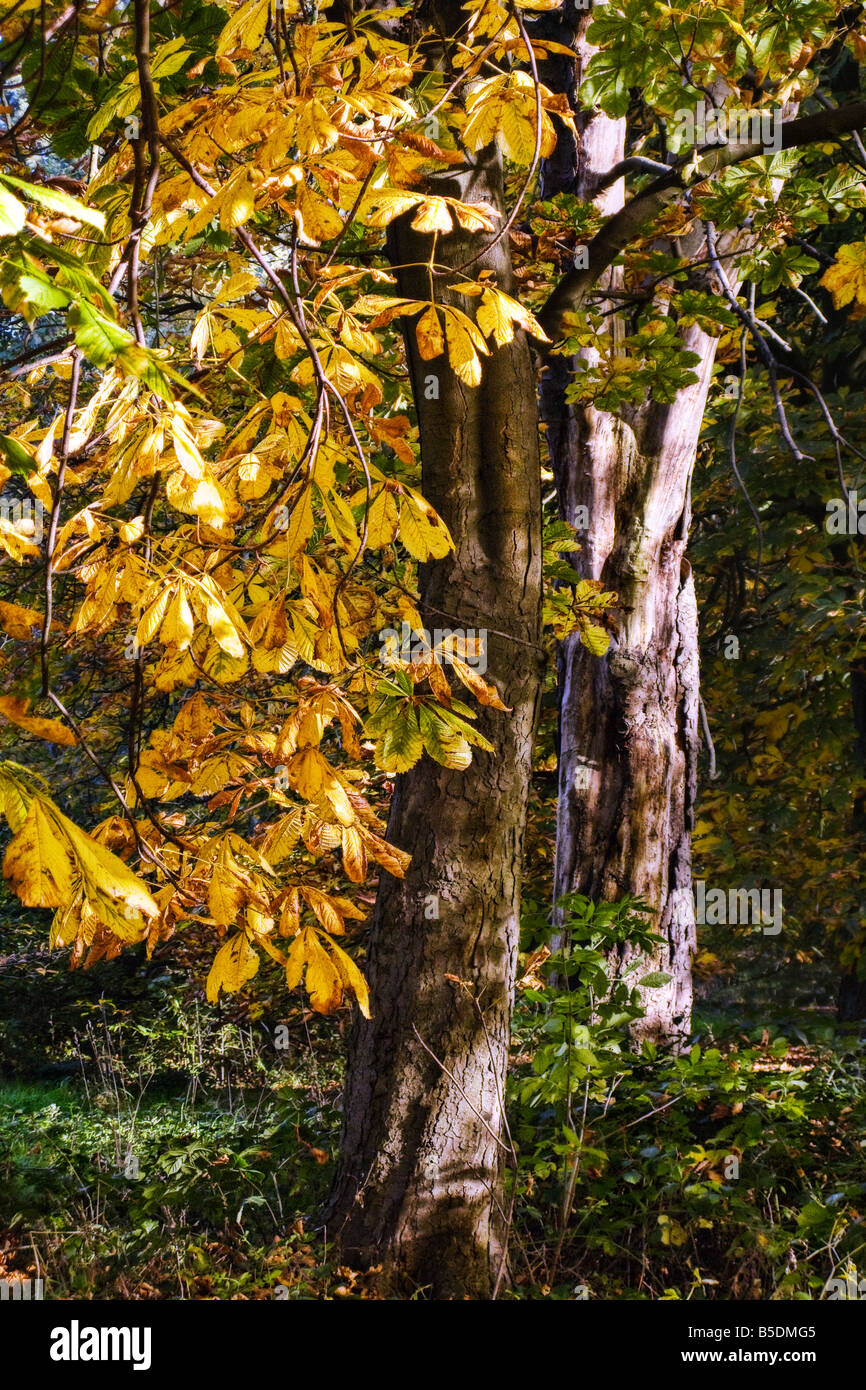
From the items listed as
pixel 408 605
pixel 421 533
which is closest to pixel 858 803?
pixel 408 605

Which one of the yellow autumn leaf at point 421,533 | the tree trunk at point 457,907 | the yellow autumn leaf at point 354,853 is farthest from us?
the tree trunk at point 457,907

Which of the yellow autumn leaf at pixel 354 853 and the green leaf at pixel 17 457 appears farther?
the yellow autumn leaf at pixel 354 853

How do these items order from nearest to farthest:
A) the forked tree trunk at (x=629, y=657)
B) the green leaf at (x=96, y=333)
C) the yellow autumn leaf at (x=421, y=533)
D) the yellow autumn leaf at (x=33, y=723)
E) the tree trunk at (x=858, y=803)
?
the green leaf at (x=96, y=333), the yellow autumn leaf at (x=33, y=723), the yellow autumn leaf at (x=421, y=533), the forked tree trunk at (x=629, y=657), the tree trunk at (x=858, y=803)

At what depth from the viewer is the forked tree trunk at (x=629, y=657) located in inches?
188

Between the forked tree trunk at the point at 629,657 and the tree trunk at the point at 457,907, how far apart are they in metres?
1.88

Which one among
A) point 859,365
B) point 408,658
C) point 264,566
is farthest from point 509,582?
point 859,365

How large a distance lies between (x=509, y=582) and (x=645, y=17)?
184 centimetres

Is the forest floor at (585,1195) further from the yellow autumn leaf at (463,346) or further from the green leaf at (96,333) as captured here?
Result: the green leaf at (96,333)

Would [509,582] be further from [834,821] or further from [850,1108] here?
[834,821]

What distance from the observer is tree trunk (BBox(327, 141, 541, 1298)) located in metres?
2.74

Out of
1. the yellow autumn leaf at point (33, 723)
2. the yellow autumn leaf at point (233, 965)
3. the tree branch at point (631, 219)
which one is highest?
the tree branch at point (631, 219)

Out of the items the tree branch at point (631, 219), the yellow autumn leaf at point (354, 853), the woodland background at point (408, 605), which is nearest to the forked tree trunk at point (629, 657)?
the woodland background at point (408, 605)

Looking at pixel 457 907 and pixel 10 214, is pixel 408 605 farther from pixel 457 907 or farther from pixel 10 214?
pixel 10 214

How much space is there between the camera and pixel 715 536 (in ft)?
25.4
